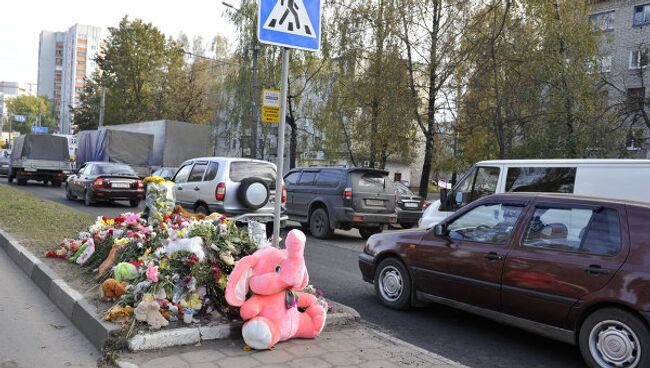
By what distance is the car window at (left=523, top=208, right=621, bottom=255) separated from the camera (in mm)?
4457

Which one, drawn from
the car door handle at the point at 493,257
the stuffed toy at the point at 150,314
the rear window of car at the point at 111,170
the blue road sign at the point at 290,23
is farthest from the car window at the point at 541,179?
the rear window of car at the point at 111,170

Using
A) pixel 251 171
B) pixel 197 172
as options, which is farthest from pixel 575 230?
pixel 197 172

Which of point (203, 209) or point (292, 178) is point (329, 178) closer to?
point (292, 178)

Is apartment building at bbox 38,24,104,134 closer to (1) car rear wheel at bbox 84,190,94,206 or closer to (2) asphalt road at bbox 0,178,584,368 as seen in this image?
(1) car rear wheel at bbox 84,190,94,206

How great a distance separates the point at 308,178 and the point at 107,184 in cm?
774

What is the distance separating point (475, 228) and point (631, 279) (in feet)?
5.40

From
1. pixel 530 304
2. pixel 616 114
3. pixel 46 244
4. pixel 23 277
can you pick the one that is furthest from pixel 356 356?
pixel 616 114

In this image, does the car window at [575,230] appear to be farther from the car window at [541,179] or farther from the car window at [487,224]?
the car window at [541,179]

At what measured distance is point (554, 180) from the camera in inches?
324

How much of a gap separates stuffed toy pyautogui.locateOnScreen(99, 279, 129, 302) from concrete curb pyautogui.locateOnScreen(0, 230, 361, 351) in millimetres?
154

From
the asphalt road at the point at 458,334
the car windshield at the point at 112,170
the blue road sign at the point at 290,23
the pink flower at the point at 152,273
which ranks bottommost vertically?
the asphalt road at the point at 458,334

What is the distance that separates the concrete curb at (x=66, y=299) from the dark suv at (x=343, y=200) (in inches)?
268

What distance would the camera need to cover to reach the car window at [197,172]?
1181cm

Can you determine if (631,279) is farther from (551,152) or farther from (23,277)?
(551,152)
